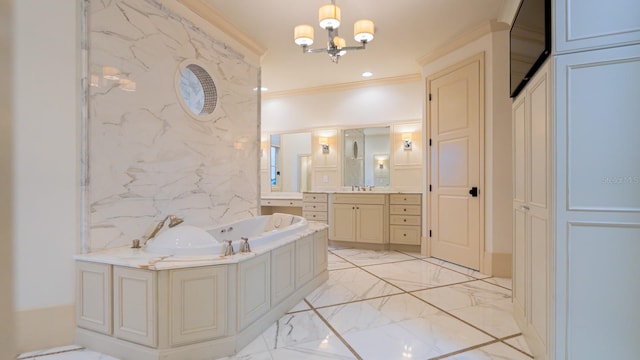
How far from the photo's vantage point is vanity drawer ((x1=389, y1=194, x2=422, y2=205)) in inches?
176

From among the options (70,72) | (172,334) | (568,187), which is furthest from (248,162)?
(568,187)

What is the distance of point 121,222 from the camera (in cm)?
228

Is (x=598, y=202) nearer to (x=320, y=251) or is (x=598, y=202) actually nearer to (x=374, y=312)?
(x=374, y=312)

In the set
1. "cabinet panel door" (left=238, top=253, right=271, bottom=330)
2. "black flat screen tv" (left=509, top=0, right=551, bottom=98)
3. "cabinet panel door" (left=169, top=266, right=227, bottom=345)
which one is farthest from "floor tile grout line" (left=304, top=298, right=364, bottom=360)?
"black flat screen tv" (left=509, top=0, right=551, bottom=98)

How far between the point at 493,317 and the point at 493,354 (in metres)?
0.59

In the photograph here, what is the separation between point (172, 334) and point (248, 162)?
2292 millimetres

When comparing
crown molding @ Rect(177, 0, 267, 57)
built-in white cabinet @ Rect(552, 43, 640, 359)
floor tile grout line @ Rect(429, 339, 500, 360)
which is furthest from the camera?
crown molding @ Rect(177, 0, 267, 57)

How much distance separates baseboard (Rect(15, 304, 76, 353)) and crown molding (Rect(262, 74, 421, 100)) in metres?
4.51

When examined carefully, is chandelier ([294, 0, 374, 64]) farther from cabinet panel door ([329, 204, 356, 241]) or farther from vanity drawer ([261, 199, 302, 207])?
vanity drawer ([261, 199, 302, 207])

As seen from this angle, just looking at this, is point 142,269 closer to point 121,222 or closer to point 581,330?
point 121,222

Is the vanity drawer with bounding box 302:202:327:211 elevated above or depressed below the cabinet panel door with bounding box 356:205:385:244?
above

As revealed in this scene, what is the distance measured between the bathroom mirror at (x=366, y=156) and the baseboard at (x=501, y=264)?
212 centimetres

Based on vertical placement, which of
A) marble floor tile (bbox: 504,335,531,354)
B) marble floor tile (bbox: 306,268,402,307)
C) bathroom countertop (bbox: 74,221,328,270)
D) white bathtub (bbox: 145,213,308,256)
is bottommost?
marble floor tile (bbox: 306,268,402,307)

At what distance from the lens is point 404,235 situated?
15.0 feet
